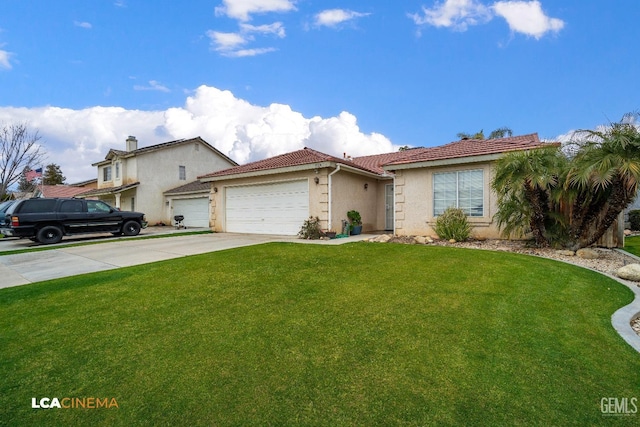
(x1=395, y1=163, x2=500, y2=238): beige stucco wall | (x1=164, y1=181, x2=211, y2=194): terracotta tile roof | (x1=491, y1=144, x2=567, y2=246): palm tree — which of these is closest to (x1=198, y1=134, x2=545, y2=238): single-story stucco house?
(x1=395, y1=163, x2=500, y2=238): beige stucco wall

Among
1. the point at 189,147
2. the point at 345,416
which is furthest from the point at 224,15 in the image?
the point at 189,147

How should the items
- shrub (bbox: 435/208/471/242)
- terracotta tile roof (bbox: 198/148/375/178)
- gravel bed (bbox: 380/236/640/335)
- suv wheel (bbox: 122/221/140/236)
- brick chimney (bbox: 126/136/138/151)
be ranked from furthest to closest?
1. brick chimney (bbox: 126/136/138/151)
2. suv wheel (bbox: 122/221/140/236)
3. terracotta tile roof (bbox: 198/148/375/178)
4. shrub (bbox: 435/208/471/242)
5. gravel bed (bbox: 380/236/640/335)

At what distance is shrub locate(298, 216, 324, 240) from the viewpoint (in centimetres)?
1260

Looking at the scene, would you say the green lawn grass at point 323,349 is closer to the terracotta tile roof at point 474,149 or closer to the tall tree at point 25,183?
the terracotta tile roof at point 474,149

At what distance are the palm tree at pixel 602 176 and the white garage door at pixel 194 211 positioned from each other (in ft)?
63.9

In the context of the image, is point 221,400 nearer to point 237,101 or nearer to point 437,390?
point 437,390

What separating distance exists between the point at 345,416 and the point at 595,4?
45.1 ft

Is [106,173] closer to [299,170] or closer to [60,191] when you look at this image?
[60,191]

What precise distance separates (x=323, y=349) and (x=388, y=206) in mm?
13836

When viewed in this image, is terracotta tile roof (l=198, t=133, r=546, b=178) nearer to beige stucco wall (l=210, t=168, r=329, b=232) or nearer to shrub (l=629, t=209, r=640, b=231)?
beige stucco wall (l=210, t=168, r=329, b=232)

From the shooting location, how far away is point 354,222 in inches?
553

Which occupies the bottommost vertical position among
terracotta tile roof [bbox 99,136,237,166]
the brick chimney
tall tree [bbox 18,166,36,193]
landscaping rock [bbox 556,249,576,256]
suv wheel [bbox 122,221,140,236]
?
landscaping rock [bbox 556,249,576,256]

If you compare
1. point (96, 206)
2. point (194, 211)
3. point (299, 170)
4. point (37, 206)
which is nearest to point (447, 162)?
point (299, 170)

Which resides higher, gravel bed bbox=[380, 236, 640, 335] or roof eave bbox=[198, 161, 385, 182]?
roof eave bbox=[198, 161, 385, 182]
